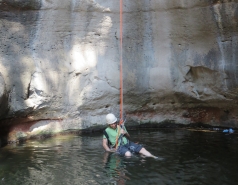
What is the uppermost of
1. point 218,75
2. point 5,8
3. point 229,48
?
point 5,8

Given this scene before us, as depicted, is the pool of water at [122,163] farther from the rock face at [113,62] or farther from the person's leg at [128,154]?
the rock face at [113,62]

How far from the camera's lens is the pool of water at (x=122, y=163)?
19.1 ft

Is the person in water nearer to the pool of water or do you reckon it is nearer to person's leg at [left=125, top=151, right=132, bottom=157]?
person's leg at [left=125, top=151, right=132, bottom=157]

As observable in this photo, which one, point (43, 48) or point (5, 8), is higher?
point (5, 8)

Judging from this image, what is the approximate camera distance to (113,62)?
1076cm

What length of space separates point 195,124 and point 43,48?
247 inches

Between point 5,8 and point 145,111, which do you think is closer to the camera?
point 5,8

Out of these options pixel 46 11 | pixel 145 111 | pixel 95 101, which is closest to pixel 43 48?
pixel 46 11

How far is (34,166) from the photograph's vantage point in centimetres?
681

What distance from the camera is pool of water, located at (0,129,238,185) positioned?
5828 mm

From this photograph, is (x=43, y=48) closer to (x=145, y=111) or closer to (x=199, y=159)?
(x=145, y=111)

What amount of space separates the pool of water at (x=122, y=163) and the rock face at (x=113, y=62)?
1295 mm

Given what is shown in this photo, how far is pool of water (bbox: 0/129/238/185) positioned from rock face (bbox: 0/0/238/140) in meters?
1.29

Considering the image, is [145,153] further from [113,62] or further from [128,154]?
[113,62]
